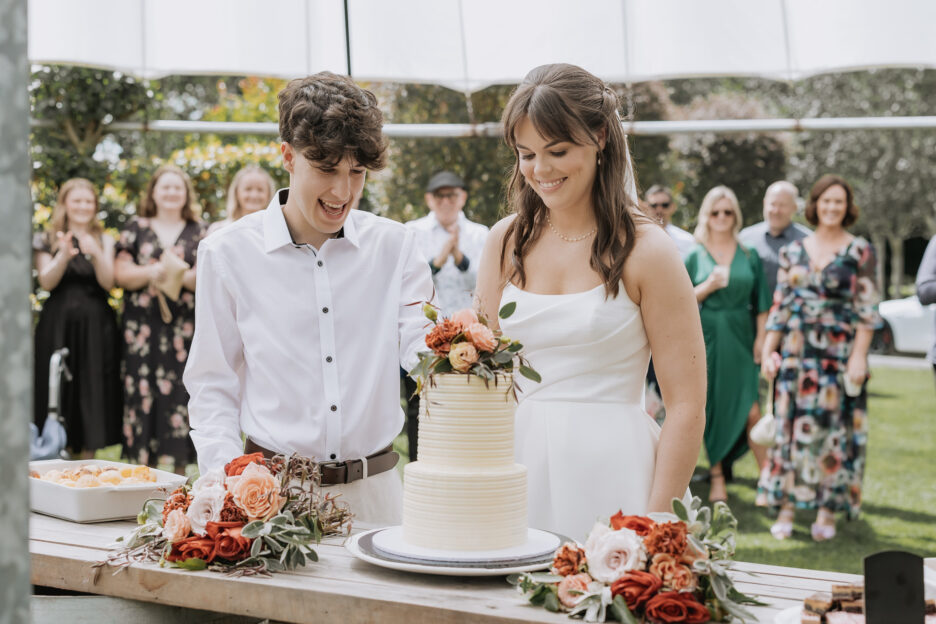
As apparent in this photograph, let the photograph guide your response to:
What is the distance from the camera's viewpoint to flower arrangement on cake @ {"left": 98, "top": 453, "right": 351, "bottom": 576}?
2283mm

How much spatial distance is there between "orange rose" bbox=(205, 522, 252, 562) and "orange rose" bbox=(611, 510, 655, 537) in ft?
2.59

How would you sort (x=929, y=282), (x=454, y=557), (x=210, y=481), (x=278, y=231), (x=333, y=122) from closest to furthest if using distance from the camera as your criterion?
(x=454, y=557)
(x=210, y=481)
(x=333, y=122)
(x=278, y=231)
(x=929, y=282)

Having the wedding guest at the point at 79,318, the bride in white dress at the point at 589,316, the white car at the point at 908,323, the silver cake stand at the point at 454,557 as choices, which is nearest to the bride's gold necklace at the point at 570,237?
the bride in white dress at the point at 589,316

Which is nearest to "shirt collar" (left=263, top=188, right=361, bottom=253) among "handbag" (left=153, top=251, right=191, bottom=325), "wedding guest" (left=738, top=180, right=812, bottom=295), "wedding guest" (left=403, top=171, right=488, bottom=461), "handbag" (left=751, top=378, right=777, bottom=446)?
"handbag" (left=751, top=378, right=777, bottom=446)

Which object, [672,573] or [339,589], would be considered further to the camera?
[339,589]

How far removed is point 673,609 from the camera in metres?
1.88

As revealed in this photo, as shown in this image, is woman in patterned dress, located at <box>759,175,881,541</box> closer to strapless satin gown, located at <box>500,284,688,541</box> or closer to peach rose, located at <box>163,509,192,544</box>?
A: strapless satin gown, located at <box>500,284,688,541</box>

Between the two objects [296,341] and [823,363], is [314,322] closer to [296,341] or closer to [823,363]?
[296,341]

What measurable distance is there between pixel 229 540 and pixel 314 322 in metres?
0.79

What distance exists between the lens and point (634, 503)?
2.84 metres

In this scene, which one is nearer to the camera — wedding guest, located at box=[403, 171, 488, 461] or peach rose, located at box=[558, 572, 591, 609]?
peach rose, located at box=[558, 572, 591, 609]

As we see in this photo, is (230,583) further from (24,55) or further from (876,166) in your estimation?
(876,166)

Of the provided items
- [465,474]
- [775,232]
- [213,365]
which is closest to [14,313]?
[465,474]

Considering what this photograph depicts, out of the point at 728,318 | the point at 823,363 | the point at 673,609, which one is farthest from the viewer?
the point at 728,318
